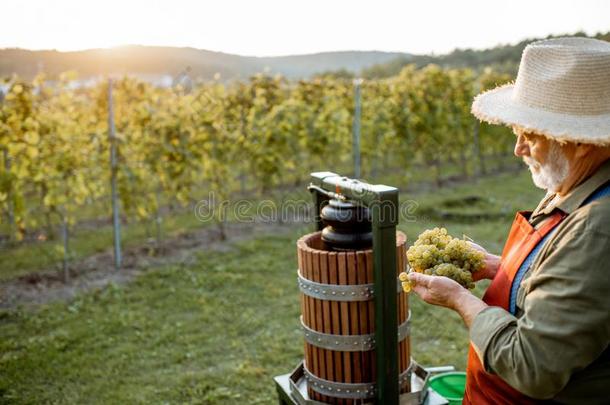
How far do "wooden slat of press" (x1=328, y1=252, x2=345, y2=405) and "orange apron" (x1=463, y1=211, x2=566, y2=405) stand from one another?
2.40ft

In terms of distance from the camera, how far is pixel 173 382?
14.5 feet

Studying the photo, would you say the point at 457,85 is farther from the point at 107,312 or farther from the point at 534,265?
the point at 534,265

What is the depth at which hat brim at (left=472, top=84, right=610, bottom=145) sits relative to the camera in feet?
4.99

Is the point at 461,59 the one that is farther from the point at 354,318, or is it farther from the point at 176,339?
the point at 354,318

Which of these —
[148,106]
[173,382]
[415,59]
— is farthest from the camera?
[415,59]

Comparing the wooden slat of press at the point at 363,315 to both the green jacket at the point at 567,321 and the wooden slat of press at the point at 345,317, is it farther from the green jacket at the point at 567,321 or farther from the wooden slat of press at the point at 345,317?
the green jacket at the point at 567,321

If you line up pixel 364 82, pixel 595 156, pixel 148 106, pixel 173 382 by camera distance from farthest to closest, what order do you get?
pixel 364 82
pixel 148 106
pixel 173 382
pixel 595 156

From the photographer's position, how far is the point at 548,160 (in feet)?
5.53

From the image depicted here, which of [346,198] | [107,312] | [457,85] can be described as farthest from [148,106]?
[457,85]

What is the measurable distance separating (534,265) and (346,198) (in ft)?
4.05

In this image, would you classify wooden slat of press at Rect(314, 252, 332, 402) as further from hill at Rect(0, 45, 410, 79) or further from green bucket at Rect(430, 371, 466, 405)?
hill at Rect(0, 45, 410, 79)

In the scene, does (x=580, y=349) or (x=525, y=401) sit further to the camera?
(x=525, y=401)

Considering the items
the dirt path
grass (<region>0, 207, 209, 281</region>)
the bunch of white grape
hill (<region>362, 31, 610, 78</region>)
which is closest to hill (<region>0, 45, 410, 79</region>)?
hill (<region>362, 31, 610, 78</region>)

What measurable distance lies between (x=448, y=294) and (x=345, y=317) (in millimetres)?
815
